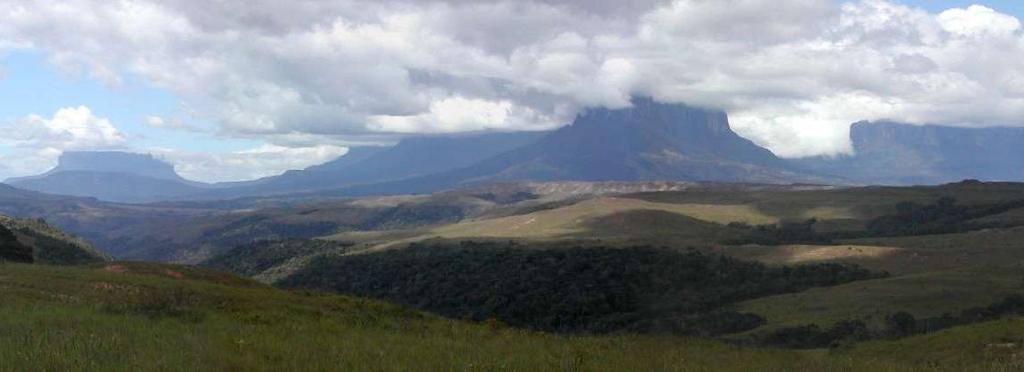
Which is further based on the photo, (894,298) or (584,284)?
(584,284)

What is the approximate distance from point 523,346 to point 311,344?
4490 mm

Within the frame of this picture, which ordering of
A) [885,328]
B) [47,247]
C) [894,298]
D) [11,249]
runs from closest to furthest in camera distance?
[885,328], [894,298], [11,249], [47,247]

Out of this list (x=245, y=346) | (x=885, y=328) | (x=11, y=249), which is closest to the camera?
(x=245, y=346)

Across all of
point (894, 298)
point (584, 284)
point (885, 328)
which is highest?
point (894, 298)

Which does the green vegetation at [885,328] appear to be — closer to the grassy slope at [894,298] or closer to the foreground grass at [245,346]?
the grassy slope at [894,298]

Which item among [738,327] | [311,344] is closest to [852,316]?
[738,327]

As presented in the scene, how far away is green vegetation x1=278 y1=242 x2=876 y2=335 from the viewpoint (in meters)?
81.9

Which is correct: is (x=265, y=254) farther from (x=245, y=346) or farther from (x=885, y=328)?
(x=245, y=346)

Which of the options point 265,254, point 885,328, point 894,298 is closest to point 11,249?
point 885,328

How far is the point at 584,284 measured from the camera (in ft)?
326

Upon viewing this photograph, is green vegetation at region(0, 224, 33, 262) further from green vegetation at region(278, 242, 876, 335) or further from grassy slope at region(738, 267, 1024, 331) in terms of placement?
grassy slope at region(738, 267, 1024, 331)

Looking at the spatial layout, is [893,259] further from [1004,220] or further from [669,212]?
[669,212]

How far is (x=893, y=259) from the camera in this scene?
99.5 meters

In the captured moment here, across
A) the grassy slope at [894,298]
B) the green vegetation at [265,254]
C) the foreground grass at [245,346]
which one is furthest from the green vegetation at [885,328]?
the green vegetation at [265,254]
